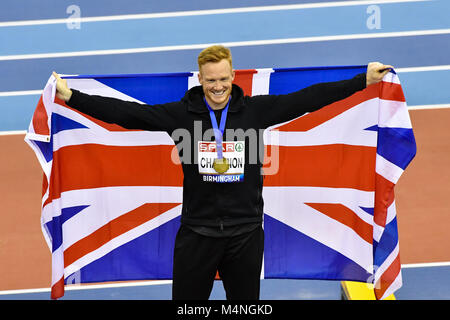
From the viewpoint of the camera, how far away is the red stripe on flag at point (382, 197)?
16.2 feet

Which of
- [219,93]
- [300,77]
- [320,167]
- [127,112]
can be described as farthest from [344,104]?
[127,112]

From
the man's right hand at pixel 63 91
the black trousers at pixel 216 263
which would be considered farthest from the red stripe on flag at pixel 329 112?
the man's right hand at pixel 63 91

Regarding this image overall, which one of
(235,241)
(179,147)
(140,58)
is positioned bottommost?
(235,241)

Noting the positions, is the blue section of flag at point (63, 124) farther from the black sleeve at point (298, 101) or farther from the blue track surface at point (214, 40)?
the blue track surface at point (214, 40)

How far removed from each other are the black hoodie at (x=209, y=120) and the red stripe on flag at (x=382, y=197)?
3.52ft

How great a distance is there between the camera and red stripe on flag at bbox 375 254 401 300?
4961mm

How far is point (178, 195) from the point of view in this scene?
5230mm

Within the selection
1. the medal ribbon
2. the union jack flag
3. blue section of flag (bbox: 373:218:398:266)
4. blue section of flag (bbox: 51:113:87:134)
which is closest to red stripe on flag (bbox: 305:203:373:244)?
the union jack flag

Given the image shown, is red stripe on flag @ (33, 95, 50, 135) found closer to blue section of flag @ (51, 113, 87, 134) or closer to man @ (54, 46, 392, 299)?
blue section of flag @ (51, 113, 87, 134)

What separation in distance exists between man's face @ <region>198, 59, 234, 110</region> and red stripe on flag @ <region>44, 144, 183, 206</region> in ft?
4.41

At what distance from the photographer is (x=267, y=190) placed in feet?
17.1
